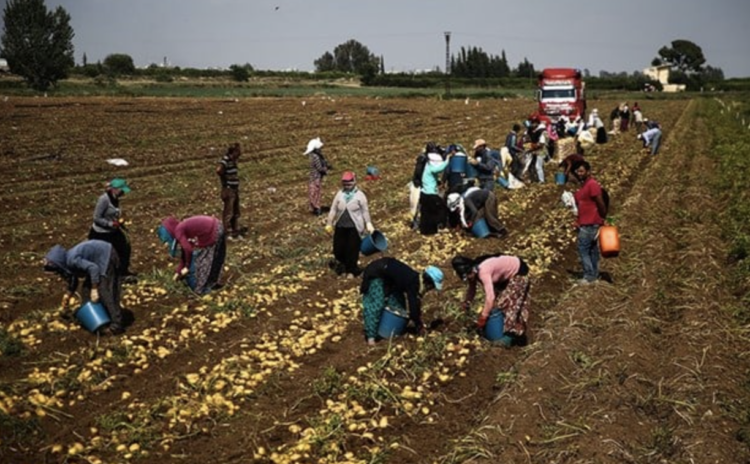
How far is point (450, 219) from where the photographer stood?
14.3m

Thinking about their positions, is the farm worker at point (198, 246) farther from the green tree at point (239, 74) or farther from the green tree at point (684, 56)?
the green tree at point (684, 56)

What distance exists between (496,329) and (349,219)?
10.6 ft

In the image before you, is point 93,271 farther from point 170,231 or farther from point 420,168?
point 420,168

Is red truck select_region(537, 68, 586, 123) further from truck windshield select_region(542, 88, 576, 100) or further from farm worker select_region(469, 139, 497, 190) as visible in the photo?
farm worker select_region(469, 139, 497, 190)

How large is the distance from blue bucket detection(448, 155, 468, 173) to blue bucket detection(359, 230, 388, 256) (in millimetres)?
3694

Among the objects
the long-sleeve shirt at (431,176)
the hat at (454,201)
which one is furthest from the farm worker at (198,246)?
the hat at (454,201)

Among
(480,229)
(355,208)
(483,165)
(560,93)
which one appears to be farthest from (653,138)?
(355,208)

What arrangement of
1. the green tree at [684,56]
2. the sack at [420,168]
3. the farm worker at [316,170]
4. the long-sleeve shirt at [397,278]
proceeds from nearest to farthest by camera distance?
the long-sleeve shirt at [397,278] → the sack at [420,168] → the farm worker at [316,170] → the green tree at [684,56]

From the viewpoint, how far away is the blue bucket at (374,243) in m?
10.9

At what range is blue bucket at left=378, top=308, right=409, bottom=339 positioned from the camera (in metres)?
8.65

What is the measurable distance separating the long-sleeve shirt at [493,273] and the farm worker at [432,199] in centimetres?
504

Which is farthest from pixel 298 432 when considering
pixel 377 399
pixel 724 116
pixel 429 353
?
pixel 724 116

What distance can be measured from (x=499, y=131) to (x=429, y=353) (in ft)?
91.4

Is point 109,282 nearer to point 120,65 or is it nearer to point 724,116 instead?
point 724,116
